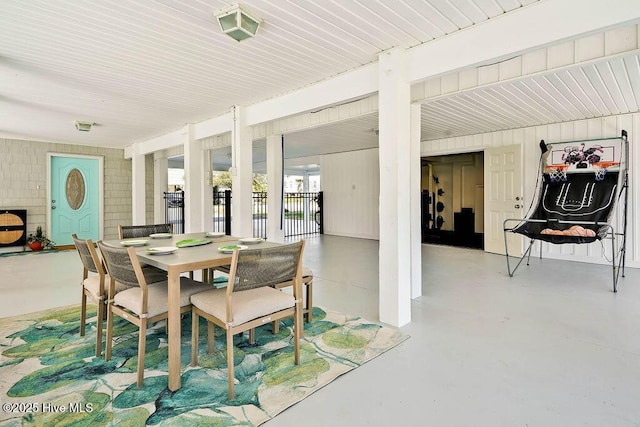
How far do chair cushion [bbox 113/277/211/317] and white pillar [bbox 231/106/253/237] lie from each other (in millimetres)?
2348

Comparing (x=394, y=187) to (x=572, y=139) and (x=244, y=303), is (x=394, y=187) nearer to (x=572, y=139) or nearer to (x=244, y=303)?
(x=244, y=303)

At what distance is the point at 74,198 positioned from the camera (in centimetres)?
822

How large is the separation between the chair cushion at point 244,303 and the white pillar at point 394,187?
1118mm

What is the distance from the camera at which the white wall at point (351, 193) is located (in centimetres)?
903

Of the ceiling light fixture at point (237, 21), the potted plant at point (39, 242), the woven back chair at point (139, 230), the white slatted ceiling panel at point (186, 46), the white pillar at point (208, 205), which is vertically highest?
the white slatted ceiling panel at point (186, 46)

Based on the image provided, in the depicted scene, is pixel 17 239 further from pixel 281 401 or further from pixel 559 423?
pixel 559 423

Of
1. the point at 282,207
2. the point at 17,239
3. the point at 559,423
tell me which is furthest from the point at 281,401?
the point at 17,239

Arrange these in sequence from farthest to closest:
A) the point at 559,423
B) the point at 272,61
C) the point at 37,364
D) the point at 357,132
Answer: the point at 357,132
the point at 272,61
the point at 37,364
the point at 559,423

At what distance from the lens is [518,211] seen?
6.60 metres

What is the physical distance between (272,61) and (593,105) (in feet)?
15.2

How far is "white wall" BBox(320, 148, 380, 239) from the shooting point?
9031 mm

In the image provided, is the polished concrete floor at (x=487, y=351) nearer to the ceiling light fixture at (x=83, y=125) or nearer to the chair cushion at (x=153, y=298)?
the chair cushion at (x=153, y=298)

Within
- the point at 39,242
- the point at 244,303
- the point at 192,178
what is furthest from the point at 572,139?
the point at 39,242

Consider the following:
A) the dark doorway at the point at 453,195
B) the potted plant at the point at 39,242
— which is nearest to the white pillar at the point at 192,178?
the potted plant at the point at 39,242
